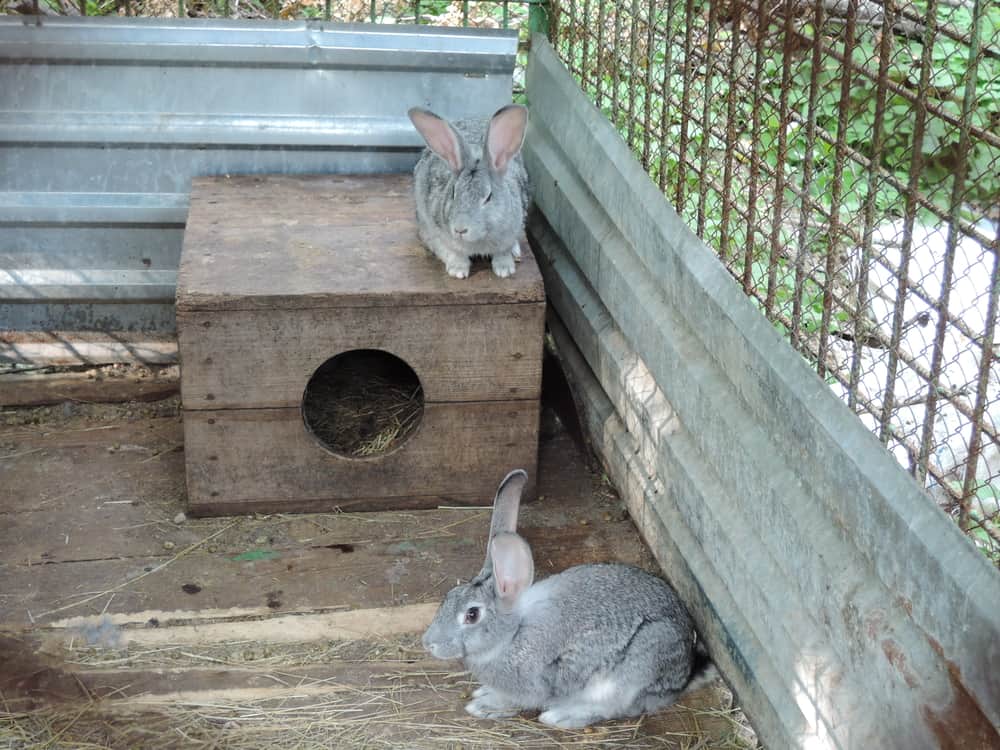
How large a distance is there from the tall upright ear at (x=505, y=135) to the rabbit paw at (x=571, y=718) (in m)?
1.63

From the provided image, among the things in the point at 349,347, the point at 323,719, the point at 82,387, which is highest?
the point at 349,347

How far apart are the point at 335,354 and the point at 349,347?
0.17 ft

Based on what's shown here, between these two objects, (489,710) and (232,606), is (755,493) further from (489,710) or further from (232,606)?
(232,606)

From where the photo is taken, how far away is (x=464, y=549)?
3.97 m

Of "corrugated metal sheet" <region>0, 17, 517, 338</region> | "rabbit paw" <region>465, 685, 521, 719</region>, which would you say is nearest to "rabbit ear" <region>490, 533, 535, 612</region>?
"rabbit paw" <region>465, 685, 521, 719</region>

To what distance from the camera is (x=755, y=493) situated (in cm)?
305

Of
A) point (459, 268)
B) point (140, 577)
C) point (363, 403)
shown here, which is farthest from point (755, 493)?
point (363, 403)

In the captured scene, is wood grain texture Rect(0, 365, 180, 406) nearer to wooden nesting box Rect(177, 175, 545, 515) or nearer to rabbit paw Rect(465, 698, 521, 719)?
wooden nesting box Rect(177, 175, 545, 515)

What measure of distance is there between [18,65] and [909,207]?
3408 millimetres

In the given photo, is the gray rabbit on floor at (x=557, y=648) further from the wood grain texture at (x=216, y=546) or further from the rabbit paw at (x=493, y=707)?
the wood grain texture at (x=216, y=546)

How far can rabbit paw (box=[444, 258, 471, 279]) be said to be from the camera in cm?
396

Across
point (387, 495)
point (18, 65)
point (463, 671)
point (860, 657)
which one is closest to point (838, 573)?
point (860, 657)

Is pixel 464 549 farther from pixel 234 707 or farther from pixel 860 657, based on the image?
pixel 860 657

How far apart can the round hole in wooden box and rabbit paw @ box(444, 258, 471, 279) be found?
1.75 feet
